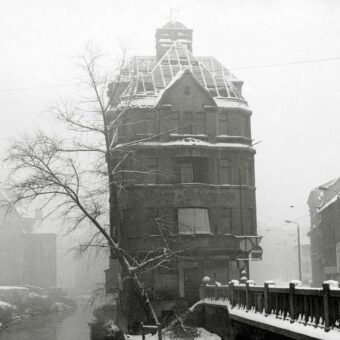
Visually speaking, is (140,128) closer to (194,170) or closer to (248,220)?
(194,170)

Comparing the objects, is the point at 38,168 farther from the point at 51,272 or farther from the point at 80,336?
the point at 51,272

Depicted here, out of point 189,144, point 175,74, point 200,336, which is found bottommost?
point 200,336

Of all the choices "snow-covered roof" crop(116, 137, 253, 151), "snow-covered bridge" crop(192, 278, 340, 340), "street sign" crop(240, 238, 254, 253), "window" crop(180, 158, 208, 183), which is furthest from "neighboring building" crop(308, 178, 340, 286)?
"snow-covered bridge" crop(192, 278, 340, 340)

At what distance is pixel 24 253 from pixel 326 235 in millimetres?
41280

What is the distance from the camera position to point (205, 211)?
42.6 meters

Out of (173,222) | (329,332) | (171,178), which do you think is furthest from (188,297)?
(329,332)

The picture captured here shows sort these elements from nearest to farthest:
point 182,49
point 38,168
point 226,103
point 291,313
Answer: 1. point 291,313
2. point 38,168
3. point 226,103
4. point 182,49

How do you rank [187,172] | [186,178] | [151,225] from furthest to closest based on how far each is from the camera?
1. [187,172]
2. [186,178]
3. [151,225]

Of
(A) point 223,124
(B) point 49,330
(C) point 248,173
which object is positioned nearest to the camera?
(A) point 223,124

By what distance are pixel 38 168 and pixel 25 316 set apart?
108 ft

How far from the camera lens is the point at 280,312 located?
699 inches

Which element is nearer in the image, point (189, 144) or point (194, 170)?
point (189, 144)

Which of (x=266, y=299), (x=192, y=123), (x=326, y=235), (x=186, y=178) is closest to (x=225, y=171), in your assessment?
(x=186, y=178)

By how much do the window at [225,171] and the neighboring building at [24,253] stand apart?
3873 cm
